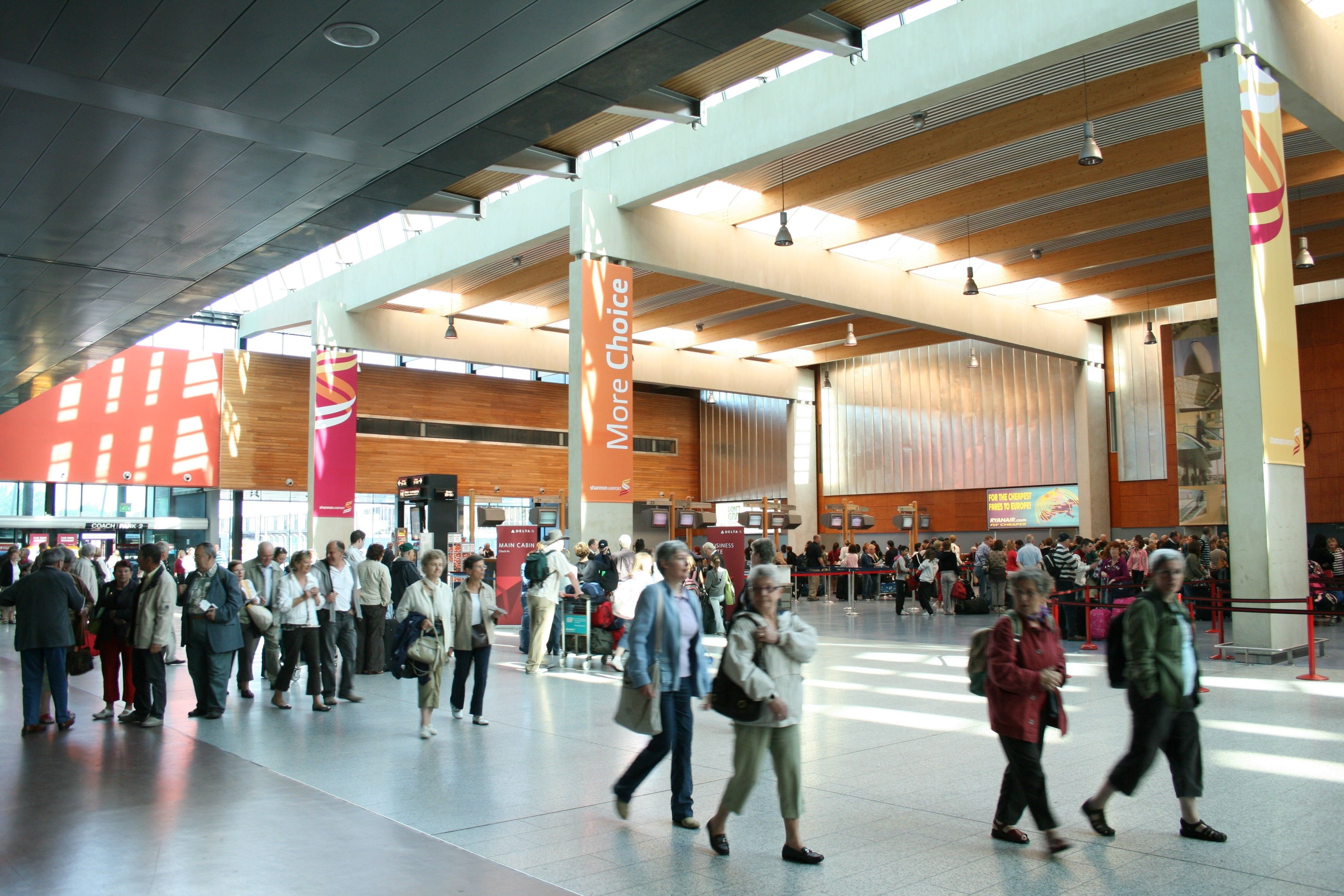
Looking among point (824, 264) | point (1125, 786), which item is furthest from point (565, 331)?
point (1125, 786)

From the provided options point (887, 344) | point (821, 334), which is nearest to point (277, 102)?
point (821, 334)

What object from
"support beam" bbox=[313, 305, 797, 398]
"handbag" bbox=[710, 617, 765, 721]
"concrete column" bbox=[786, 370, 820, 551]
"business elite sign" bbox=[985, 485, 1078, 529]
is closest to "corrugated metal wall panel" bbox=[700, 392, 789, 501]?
"concrete column" bbox=[786, 370, 820, 551]

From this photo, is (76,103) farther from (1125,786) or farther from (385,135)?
(1125,786)

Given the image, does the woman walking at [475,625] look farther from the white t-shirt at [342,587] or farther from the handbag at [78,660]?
the handbag at [78,660]

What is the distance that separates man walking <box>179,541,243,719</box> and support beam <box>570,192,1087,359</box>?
10.1m

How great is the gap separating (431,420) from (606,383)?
585 inches

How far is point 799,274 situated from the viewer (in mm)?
20703

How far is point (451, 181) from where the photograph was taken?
549cm

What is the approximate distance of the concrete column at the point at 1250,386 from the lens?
435 inches

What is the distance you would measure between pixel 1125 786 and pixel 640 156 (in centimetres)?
1452

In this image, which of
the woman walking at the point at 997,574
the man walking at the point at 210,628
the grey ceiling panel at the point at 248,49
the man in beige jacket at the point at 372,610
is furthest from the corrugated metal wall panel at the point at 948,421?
the grey ceiling panel at the point at 248,49

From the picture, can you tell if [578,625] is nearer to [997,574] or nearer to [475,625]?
[475,625]

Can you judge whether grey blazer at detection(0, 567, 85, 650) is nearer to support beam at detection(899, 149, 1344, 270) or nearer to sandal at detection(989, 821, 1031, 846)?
sandal at detection(989, 821, 1031, 846)

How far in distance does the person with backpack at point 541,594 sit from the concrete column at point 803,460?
22.7 meters
